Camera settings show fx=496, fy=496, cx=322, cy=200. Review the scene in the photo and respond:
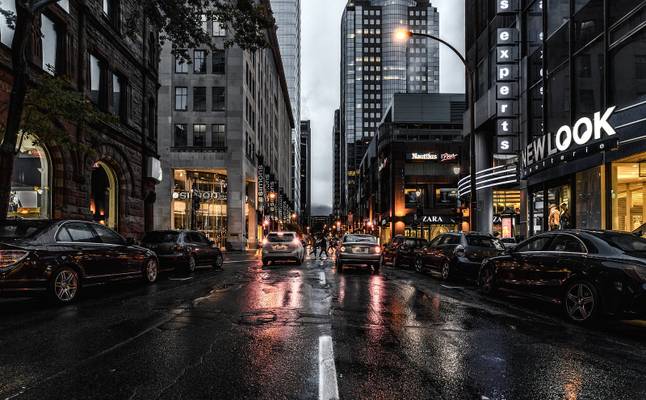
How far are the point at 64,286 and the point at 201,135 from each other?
38.2m

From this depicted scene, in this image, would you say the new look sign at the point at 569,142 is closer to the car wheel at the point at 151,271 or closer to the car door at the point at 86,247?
the car wheel at the point at 151,271

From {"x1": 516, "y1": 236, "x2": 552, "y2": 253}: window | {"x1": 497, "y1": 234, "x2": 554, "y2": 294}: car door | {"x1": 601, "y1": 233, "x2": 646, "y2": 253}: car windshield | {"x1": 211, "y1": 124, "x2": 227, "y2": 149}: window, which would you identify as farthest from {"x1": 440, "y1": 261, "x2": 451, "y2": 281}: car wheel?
{"x1": 211, "y1": 124, "x2": 227, "y2": 149}: window

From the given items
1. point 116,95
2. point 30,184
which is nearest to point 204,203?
point 116,95

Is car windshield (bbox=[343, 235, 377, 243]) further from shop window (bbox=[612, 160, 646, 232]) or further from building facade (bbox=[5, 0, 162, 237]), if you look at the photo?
building facade (bbox=[5, 0, 162, 237])

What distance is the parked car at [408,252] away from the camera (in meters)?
20.9


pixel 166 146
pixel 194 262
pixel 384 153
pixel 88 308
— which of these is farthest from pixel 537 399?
pixel 384 153

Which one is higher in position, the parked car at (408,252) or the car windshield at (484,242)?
the car windshield at (484,242)

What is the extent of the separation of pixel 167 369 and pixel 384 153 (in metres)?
71.5

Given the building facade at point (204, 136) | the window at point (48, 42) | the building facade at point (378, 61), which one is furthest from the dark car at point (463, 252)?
the building facade at point (378, 61)

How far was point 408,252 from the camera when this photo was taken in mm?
21203

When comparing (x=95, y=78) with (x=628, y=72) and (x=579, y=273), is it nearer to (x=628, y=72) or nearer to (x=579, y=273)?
(x=579, y=273)

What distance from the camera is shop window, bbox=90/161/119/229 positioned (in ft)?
72.0

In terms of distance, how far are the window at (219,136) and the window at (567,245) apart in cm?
3963

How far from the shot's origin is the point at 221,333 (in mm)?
6488
